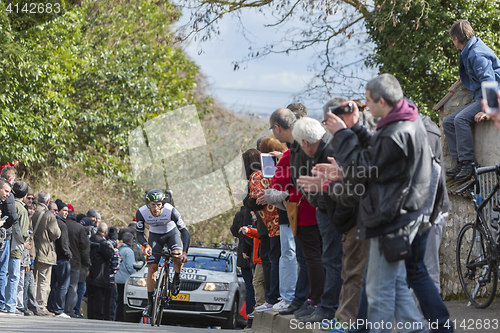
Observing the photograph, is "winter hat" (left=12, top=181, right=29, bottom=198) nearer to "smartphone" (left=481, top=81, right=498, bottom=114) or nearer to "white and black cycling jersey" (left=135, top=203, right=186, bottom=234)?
"white and black cycling jersey" (left=135, top=203, right=186, bottom=234)

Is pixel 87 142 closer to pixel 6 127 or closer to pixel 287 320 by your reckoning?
pixel 6 127

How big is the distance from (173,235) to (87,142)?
1260 cm

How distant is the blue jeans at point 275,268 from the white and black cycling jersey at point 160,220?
356 cm

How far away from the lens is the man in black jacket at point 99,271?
13.6 metres

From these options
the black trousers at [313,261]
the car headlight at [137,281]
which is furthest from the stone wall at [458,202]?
the car headlight at [137,281]

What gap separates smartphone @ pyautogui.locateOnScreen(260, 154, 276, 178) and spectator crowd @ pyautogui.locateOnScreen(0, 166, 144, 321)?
510 cm

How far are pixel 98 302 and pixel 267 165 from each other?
909cm

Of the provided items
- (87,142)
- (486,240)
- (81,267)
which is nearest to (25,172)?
(87,142)

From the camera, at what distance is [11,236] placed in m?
9.96

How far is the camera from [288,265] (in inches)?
251

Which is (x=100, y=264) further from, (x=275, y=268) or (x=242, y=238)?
(x=275, y=268)

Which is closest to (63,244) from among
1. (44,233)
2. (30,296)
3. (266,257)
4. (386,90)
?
(44,233)

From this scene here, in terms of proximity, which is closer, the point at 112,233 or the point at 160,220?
the point at 160,220

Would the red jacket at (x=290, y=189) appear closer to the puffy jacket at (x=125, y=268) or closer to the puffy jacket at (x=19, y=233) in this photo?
the puffy jacket at (x=19, y=233)
